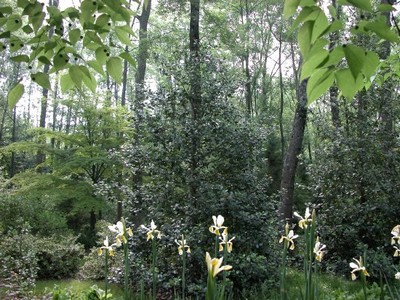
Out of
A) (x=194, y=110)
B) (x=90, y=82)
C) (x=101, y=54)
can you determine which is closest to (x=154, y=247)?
(x=90, y=82)

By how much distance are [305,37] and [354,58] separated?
0.16 meters

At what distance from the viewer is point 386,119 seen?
7.75 meters

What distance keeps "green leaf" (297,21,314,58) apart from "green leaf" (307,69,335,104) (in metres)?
0.11

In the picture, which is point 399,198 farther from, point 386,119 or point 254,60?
point 254,60

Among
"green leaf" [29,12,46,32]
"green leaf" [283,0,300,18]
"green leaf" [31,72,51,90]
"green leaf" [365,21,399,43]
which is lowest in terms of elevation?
"green leaf" [31,72,51,90]

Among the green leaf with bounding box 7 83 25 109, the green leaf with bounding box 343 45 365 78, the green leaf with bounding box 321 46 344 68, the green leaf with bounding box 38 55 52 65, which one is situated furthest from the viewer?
the green leaf with bounding box 38 55 52 65

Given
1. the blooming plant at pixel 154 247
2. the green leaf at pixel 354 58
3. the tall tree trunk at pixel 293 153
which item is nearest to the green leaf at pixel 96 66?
the blooming plant at pixel 154 247

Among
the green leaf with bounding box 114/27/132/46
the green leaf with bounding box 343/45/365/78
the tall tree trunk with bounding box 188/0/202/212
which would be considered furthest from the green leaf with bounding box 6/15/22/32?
the tall tree trunk with bounding box 188/0/202/212

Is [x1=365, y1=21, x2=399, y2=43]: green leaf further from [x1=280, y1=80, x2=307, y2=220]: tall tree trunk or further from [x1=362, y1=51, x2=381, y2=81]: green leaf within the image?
[x1=280, y1=80, x2=307, y2=220]: tall tree trunk

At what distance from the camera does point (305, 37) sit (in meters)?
1.09

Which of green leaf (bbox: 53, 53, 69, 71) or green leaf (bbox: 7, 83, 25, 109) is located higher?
green leaf (bbox: 53, 53, 69, 71)

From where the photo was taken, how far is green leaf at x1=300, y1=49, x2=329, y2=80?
1.12 m

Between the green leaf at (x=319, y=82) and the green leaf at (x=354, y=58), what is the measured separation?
0.50 ft

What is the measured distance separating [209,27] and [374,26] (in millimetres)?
9135
